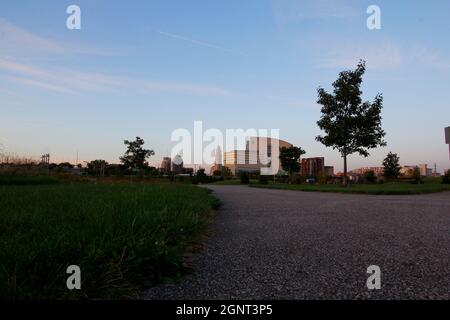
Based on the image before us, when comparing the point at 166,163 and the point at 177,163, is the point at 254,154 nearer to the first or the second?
the point at 177,163

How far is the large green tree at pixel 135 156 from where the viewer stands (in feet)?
155

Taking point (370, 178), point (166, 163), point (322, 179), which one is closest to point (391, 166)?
point (370, 178)

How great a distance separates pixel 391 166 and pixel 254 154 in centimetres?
5721

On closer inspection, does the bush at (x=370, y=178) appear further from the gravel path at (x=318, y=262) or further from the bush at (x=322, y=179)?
the gravel path at (x=318, y=262)

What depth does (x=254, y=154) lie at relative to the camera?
9869cm

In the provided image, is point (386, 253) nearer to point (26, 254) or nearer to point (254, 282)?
point (254, 282)

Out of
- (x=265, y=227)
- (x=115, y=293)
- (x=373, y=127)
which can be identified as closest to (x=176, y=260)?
(x=115, y=293)

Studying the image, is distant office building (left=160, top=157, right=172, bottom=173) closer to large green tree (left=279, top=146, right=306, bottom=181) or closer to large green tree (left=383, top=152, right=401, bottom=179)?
large green tree (left=279, top=146, right=306, bottom=181)

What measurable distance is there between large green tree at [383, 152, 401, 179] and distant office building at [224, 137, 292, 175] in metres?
22.1

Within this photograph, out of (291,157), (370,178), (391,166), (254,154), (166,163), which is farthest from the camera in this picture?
(166,163)

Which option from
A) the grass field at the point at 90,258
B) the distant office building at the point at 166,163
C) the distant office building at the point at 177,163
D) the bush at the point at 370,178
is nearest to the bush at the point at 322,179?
the bush at the point at 370,178

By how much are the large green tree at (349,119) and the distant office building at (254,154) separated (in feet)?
123

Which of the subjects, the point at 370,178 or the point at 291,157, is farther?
the point at 291,157

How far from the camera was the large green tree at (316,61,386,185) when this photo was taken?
80.2 ft
